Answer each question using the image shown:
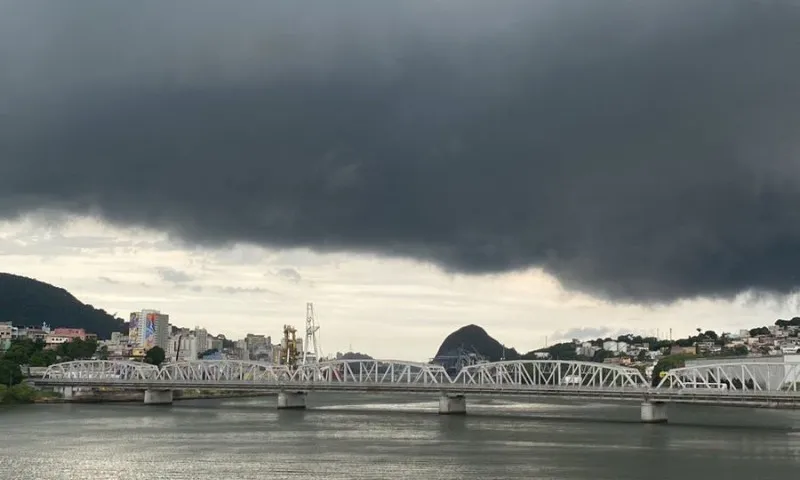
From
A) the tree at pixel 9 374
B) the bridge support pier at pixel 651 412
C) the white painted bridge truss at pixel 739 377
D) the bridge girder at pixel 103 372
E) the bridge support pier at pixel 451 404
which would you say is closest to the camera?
the bridge support pier at pixel 651 412

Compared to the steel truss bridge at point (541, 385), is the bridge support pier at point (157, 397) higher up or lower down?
lower down

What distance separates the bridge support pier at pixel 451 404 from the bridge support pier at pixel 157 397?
51614 mm

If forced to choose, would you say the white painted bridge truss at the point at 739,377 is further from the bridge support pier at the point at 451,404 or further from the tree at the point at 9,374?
the tree at the point at 9,374

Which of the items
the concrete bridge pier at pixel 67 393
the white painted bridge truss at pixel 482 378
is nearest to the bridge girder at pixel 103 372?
the white painted bridge truss at pixel 482 378

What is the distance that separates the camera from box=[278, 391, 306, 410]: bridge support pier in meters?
126

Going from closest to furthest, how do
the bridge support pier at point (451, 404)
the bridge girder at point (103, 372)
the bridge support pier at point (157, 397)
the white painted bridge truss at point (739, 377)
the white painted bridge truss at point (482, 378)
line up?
the white painted bridge truss at point (739, 377) < the white painted bridge truss at point (482, 378) < the bridge support pier at point (451, 404) < the bridge support pier at point (157, 397) < the bridge girder at point (103, 372)

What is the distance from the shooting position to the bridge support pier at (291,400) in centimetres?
12631

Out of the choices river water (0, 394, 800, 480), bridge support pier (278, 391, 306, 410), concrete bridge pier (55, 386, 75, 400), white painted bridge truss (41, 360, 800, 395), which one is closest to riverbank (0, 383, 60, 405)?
concrete bridge pier (55, 386, 75, 400)

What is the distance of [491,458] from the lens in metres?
59.5

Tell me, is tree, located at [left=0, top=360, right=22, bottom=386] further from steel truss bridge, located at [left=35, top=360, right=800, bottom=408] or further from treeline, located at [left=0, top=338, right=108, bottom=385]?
steel truss bridge, located at [left=35, top=360, right=800, bottom=408]

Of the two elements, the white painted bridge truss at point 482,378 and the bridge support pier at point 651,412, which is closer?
the bridge support pier at point 651,412

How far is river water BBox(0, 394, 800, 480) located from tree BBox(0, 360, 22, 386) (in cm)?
3387

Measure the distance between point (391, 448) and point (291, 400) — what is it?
64722 millimetres

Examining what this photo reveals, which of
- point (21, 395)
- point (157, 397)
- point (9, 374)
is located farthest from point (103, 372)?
point (21, 395)
